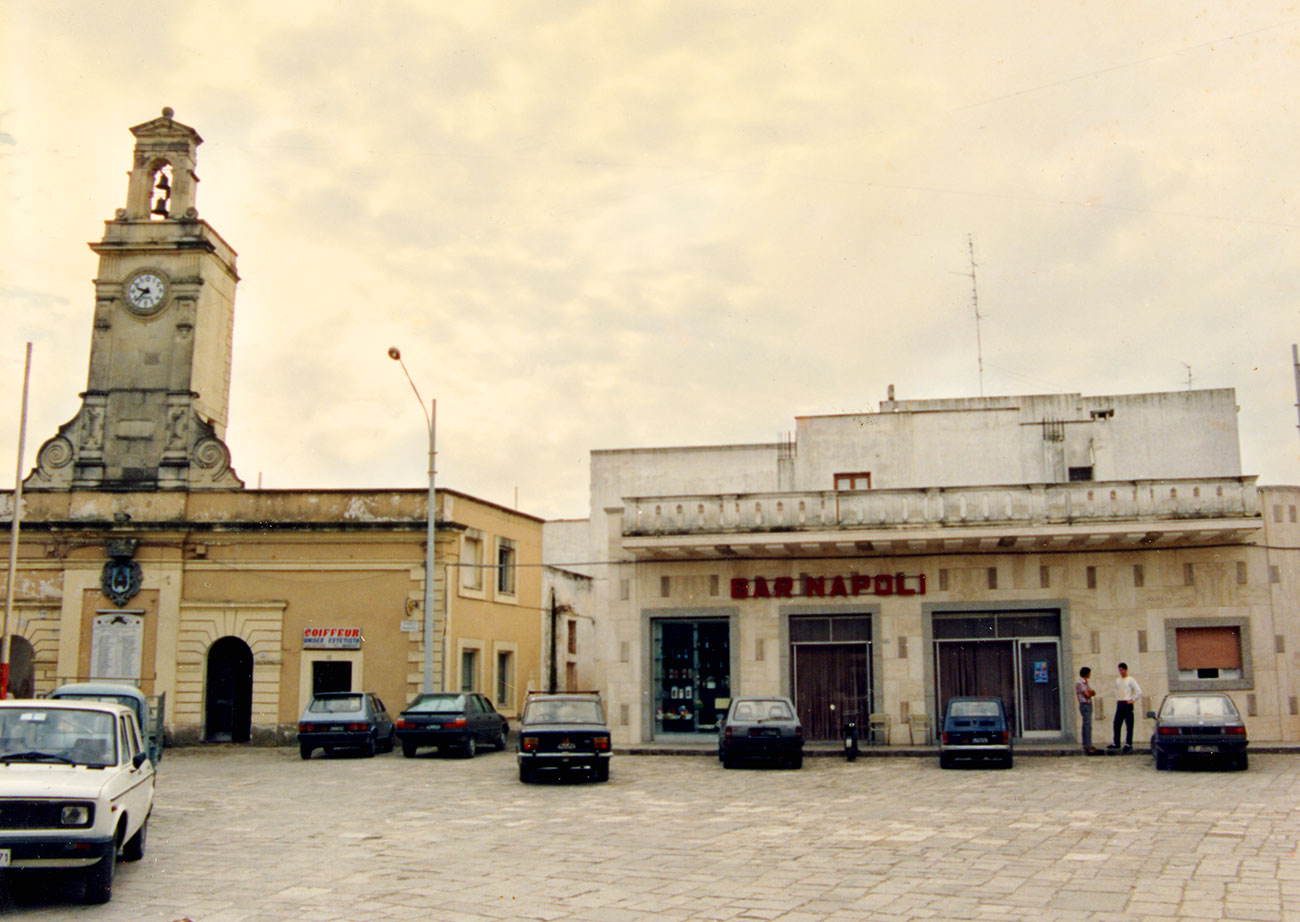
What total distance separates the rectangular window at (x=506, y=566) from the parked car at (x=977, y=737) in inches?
634

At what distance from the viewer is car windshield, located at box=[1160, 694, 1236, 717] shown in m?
20.3

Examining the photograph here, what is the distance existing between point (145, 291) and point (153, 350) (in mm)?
1734

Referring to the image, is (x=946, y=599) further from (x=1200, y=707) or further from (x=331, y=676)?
(x=331, y=676)

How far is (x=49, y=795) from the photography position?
9156 mm

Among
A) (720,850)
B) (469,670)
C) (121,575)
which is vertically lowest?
(720,850)

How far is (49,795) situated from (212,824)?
19.0 ft

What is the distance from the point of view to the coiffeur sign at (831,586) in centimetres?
2702

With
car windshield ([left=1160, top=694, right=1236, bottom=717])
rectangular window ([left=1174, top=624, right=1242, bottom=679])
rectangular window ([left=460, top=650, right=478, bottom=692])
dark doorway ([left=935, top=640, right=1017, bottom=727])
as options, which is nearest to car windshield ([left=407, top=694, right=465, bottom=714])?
rectangular window ([left=460, top=650, right=478, bottom=692])

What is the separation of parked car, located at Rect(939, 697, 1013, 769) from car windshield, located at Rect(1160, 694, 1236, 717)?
2822 mm

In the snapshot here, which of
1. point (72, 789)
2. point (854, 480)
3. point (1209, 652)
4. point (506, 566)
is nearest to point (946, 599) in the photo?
point (1209, 652)

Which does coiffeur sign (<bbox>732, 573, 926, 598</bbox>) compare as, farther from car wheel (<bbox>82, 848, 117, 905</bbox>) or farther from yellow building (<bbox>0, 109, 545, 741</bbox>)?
car wheel (<bbox>82, 848, 117, 905</bbox>)

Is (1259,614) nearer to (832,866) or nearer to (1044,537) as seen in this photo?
(1044,537)

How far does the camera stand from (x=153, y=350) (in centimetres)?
3256

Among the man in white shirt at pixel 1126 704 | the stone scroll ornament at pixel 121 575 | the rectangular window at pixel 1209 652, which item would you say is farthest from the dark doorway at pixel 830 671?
the stone scroll ornament at pixel 121 575
